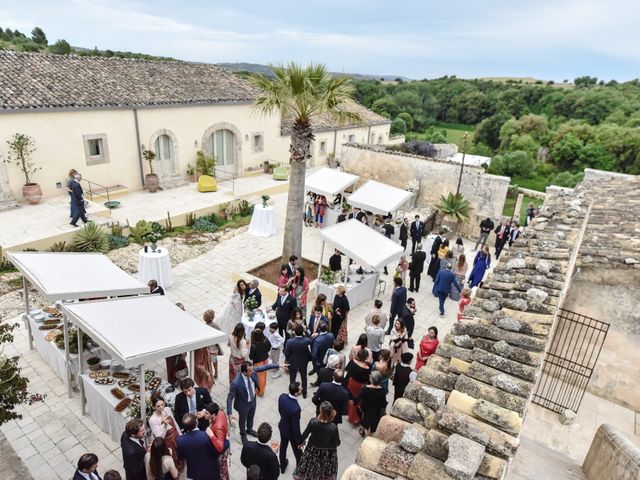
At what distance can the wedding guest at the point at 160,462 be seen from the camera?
16.4ft

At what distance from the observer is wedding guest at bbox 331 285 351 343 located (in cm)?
912

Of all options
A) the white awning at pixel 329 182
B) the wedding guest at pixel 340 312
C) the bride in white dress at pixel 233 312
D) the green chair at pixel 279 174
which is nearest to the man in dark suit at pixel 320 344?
the wedding guest at pixel 340 312

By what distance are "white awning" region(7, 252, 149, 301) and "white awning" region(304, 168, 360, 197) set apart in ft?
31.4

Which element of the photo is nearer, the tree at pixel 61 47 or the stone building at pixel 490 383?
the stone building at pixel 490 383

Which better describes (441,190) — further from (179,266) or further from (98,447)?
(98,447)

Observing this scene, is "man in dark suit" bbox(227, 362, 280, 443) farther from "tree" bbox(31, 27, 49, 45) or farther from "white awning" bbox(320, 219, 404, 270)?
"tree" bbox(31, 27, 49, 45)

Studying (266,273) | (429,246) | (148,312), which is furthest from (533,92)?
(148,312)

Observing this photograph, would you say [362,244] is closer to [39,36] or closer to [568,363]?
[568,363]

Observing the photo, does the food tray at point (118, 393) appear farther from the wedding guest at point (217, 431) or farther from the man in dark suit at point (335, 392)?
the man in dark suit at point (335, 392)

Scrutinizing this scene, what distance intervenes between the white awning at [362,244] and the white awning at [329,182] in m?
5.10

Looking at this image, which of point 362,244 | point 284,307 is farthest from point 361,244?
point 284,307

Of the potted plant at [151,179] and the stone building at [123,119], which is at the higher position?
the stone building at [123,119]

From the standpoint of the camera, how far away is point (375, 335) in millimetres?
8422

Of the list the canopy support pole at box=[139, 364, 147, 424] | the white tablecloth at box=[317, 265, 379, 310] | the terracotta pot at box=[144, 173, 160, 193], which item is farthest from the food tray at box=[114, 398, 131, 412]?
the terracotta pot at box=[144, 173, 160, 193]
